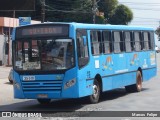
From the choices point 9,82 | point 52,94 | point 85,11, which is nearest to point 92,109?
point 52,94

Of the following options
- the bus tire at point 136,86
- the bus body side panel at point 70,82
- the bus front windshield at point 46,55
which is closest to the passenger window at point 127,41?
the bus tire at point 136,86

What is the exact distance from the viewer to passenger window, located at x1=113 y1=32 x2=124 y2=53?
1708cm

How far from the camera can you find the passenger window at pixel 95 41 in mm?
14868

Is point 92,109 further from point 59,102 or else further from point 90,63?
point 59,102

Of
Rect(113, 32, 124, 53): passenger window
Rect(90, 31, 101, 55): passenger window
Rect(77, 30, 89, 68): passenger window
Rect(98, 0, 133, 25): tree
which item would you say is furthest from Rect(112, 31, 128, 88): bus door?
Rect(98, 0, 133, 25): tree

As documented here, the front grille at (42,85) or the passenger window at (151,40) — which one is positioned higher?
the passenger window at (151,40)

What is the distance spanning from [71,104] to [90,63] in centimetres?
164

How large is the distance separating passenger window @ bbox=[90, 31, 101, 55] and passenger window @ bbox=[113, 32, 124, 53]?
162 cm

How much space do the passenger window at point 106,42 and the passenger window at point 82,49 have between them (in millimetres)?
1800

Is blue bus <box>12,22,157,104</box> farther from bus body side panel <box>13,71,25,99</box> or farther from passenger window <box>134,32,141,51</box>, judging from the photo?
passenger window <box>134,32,141,51</box>

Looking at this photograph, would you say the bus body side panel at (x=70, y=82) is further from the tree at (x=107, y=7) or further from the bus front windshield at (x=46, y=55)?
the tree at (x=107, y=7)

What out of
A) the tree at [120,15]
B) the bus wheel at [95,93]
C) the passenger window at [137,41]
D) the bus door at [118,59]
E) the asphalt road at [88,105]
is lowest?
the asphalt road at [88,105]

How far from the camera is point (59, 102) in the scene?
52.2 feet

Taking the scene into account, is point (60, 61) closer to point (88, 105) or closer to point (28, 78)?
point (28, 78)
